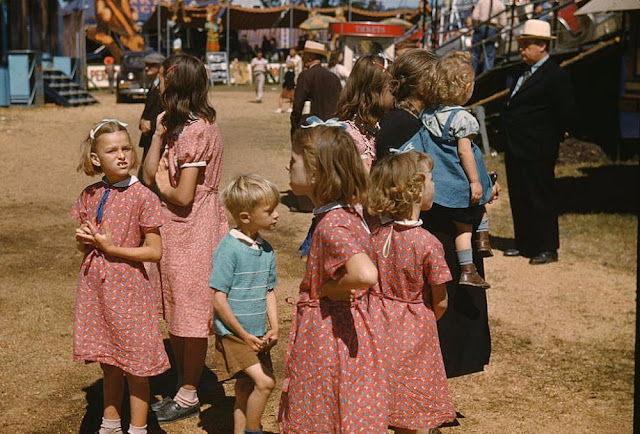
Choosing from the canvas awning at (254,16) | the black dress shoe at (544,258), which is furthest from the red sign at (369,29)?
the canvas awning at (254,16)

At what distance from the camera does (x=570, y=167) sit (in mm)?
13867

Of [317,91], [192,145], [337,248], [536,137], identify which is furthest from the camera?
[317,91]

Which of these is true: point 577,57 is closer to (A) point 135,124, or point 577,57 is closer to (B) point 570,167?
(B) point 570,167

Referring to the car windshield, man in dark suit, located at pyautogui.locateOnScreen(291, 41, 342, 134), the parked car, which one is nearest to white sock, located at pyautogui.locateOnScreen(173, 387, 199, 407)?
man in dark suit, located at pyautogui.locateOnScreen(291, 41, 342, 134)

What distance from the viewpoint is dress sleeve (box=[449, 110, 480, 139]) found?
4227 millimetres

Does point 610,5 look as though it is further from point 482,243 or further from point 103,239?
Answer: point 103,239

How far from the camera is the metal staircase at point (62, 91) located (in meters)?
22.2

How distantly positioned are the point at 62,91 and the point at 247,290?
20.6 meters

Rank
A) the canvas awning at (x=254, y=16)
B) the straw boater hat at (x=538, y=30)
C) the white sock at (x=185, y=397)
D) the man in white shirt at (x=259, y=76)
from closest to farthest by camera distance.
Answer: the white sock at (x=185, y=397)
the straw boater hat at (x=538, y=30)
the man in white shirt at (x=259, y=76)
the canvas awning at (x=254, y=16)

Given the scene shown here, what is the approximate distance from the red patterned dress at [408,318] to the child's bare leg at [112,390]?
123 centimetres

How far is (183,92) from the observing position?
436cm

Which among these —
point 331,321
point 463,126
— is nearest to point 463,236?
point 463,126

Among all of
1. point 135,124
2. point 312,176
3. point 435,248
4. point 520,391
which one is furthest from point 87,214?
point 135,124

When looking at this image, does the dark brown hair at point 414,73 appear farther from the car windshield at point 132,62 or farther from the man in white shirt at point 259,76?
the car windshield at point 132,62
